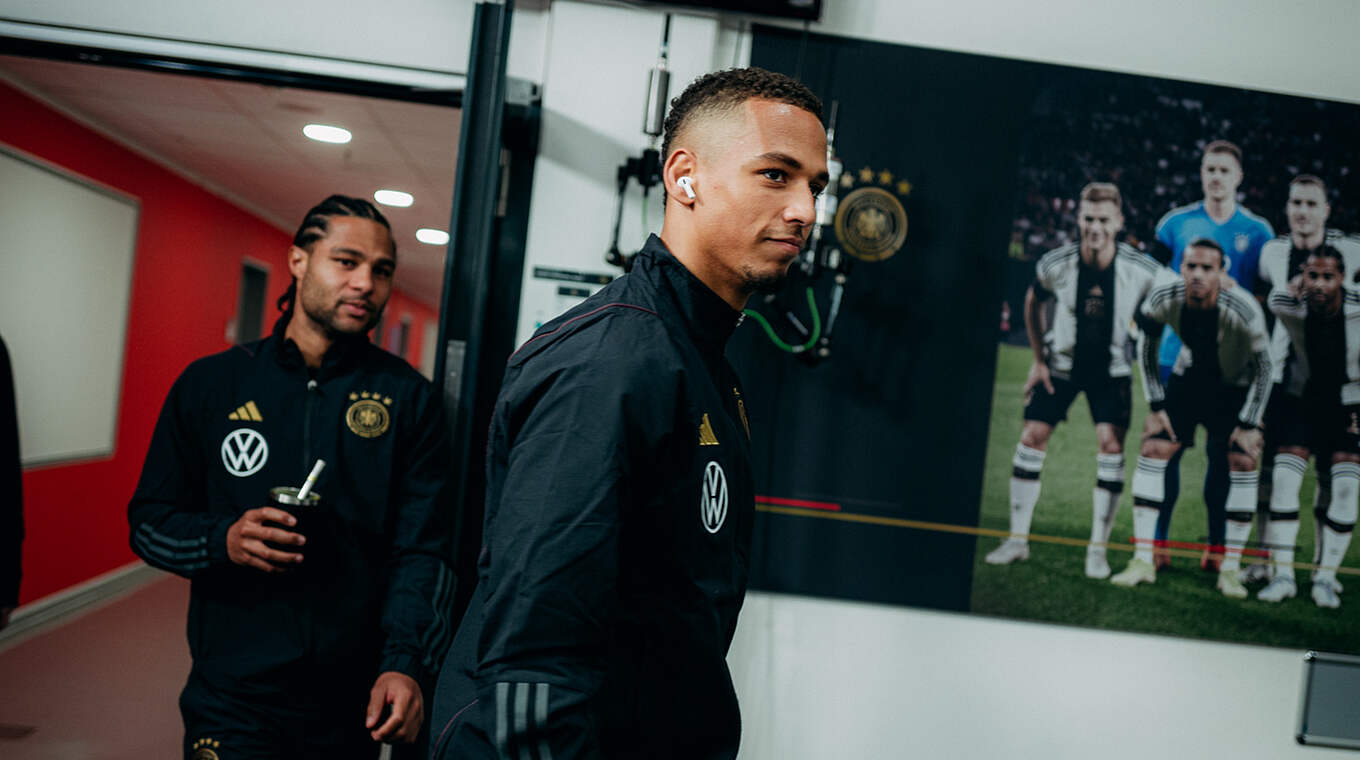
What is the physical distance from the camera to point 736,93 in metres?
0.93

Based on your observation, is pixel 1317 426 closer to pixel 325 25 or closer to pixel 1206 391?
pixel 1206 391

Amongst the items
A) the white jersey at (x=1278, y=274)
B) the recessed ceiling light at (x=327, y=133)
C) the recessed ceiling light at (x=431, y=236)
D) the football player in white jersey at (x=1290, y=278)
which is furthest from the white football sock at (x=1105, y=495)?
the recessed ceiling light at (x=431, y=236)

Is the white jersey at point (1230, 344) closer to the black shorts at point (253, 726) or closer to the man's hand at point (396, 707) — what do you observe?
the man's hand at point (396, 707)

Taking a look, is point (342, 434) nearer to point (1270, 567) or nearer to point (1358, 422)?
point (1270, 567)

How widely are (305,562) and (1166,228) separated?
2088mm

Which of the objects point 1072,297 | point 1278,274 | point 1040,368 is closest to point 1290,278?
point 1278,274

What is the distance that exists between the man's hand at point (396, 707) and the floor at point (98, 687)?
1.85 m

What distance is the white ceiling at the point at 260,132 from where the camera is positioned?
12.1ft

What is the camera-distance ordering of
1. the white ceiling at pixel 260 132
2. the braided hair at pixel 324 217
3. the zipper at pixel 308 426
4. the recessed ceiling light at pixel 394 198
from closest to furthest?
the zipper at pixel 308 426 → the braided hair at pixel 324 217 → the white ceiling at pixel 260 132 → the recessed ceiling light at pixel 394 198

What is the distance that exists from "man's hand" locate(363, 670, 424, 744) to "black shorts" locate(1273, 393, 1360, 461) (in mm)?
2078

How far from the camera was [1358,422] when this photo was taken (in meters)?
2.08

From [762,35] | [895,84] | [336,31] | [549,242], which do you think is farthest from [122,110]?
[895,84]

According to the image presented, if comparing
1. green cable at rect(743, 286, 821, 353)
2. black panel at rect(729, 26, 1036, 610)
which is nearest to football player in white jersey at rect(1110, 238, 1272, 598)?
black panel at rect(729, 26, 1036, 610)

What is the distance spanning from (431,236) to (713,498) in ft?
20.1
